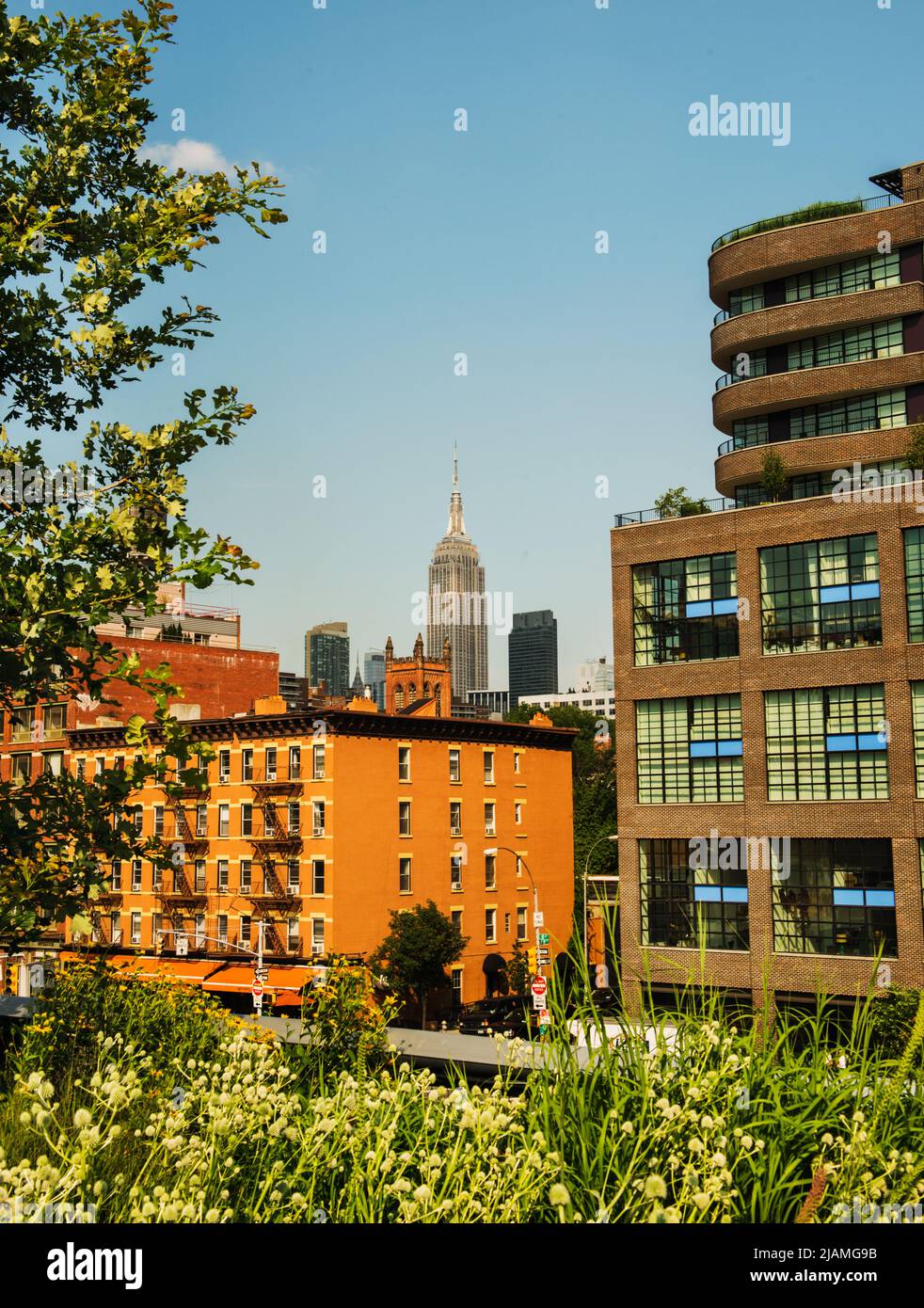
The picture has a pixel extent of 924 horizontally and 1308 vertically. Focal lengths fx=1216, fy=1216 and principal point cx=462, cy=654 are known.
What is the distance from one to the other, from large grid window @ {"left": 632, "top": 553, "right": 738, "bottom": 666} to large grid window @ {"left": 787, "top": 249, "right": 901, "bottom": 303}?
15358 millimetres

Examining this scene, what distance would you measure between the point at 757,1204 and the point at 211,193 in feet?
28.8

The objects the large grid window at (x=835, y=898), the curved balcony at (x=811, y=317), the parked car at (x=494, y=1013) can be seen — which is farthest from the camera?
the parked car at (x=494, y=1013)

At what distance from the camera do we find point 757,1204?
6.18 m

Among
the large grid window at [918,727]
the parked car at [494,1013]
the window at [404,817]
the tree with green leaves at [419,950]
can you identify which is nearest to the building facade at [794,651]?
the large grid window at [918,727]

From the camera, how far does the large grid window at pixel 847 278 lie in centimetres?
5519

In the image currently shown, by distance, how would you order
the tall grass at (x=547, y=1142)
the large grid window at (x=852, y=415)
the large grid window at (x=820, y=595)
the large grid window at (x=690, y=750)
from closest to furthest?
the tall grass at (x=547, y=1142) → the large grid window at (x=820, y=595) → the large grid window at (x=690, y=750) → the large grid window at (x=852, y=415)

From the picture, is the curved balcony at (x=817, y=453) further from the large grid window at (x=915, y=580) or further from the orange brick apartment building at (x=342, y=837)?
the orange brick apartment building at (x=342, y=837)

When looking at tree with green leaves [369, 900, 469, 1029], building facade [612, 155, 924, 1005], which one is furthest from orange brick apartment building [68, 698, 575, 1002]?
building facade [612, 155, 924, 1005]

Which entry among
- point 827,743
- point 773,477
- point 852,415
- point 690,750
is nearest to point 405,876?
point 690,750

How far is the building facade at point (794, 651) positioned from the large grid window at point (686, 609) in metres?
0.09

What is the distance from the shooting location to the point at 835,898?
46719 millimetres

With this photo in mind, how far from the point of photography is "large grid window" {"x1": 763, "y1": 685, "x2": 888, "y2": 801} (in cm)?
4666
